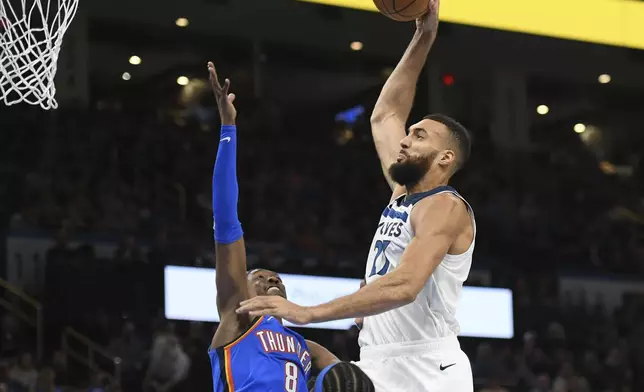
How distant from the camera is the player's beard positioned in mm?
3930

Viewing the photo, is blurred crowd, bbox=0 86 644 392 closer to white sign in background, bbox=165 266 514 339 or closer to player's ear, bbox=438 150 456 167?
white sign in background, bbox=165 266 514 339

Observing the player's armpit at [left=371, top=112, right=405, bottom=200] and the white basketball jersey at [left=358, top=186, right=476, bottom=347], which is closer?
the white basketball jersey at [left=358, top=186, right=476, bottom=347]

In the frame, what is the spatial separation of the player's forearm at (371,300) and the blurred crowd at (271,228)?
582 centimetres

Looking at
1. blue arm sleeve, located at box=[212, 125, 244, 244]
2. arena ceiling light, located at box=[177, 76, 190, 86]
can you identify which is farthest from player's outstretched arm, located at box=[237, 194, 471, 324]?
arena ceiling light, located at box=[177, 76, 190, 86]

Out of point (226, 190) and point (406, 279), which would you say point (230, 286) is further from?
point (406, 279)

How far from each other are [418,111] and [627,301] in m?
4.43

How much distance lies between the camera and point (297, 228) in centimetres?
1297

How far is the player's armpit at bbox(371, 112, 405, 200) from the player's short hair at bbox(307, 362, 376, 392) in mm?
875

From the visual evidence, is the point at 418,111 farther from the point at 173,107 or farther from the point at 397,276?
the point at 397,276

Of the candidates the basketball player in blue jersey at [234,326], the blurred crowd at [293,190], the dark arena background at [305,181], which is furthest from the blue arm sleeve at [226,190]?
the blurred crowd at [293,190]

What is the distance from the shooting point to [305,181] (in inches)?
544

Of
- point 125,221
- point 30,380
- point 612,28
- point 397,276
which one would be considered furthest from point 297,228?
point 397,276

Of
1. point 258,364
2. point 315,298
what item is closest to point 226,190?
point 258,364

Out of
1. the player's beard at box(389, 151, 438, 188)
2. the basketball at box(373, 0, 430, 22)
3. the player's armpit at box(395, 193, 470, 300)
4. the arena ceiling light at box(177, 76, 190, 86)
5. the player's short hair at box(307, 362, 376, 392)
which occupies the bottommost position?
the player's short hair at box(307, 362, 376, 392)
